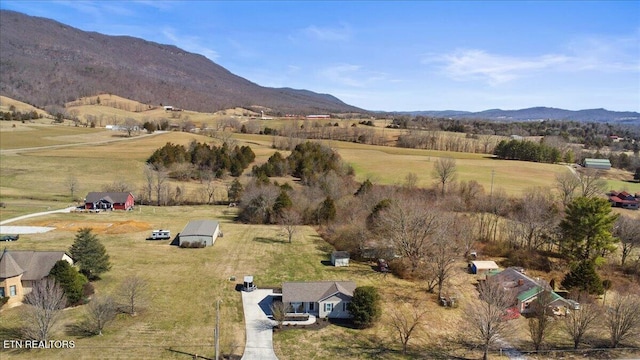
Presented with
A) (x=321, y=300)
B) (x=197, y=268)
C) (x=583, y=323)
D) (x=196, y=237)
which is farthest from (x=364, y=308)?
(x=196, y=237)

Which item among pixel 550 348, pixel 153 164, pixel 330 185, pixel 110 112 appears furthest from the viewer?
pixel 110 112

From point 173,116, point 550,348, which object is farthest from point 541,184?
point 173,116

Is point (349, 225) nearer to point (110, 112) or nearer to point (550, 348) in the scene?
point (550, 348)

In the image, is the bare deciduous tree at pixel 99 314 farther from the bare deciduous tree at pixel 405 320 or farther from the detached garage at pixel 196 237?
the bare deciduous tree at pixel 405 320

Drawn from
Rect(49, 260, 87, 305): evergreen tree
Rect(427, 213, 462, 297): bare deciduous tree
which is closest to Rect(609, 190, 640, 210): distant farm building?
Rect(427, 213, 462, 297): bare deciduous tree

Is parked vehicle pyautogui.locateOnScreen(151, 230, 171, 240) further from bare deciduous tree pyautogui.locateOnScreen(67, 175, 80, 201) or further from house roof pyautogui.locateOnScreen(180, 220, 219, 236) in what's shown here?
bare deciduous tree pyautogui.locateOnScreen(67, 175, 80, 201)

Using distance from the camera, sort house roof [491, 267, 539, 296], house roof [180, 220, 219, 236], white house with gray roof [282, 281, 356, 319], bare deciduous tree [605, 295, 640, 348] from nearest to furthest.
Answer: bare deciduous tree [605, 295, 640, 348] → white house with gray roof [282, 281, 356, 319] → house roof [491, 267, 539, 296] → house roof [180, 220, 219, 236]

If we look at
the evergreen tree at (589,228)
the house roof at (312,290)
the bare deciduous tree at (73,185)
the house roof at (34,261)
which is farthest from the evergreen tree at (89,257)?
the evergreen tree at (589,228)
